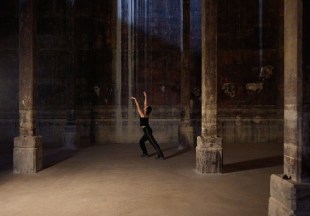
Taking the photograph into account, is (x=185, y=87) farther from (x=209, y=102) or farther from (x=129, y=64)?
(x=209, y=102)

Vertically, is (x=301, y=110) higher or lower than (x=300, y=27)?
lower

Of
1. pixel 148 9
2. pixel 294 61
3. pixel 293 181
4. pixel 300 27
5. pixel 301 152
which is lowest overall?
pixel 293 181

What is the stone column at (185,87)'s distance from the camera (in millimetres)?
13102

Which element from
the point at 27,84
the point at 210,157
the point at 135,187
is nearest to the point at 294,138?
the point at 135,187

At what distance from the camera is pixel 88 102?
15.3 meters

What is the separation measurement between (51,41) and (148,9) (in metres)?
4.22

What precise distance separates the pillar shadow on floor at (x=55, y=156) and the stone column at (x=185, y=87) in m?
3.91

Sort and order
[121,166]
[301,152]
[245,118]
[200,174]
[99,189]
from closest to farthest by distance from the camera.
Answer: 1. [301,152]
2. [99,189]
3. [200,174]
4. [121,166]
5. [245,118]

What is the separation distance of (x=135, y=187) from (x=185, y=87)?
6.48 meters

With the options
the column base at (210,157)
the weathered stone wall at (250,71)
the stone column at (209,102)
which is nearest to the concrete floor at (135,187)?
the column base at (210,157)

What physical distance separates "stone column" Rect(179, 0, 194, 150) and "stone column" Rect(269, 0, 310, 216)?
8216 mm

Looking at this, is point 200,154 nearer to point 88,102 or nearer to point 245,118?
point 245,118

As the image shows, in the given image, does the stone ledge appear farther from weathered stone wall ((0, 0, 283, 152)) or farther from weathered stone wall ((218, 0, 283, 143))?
weathered stone wall ((218, 0, 283, 143))

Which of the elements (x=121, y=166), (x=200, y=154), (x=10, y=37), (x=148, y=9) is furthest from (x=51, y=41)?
(x=200, y=154)
